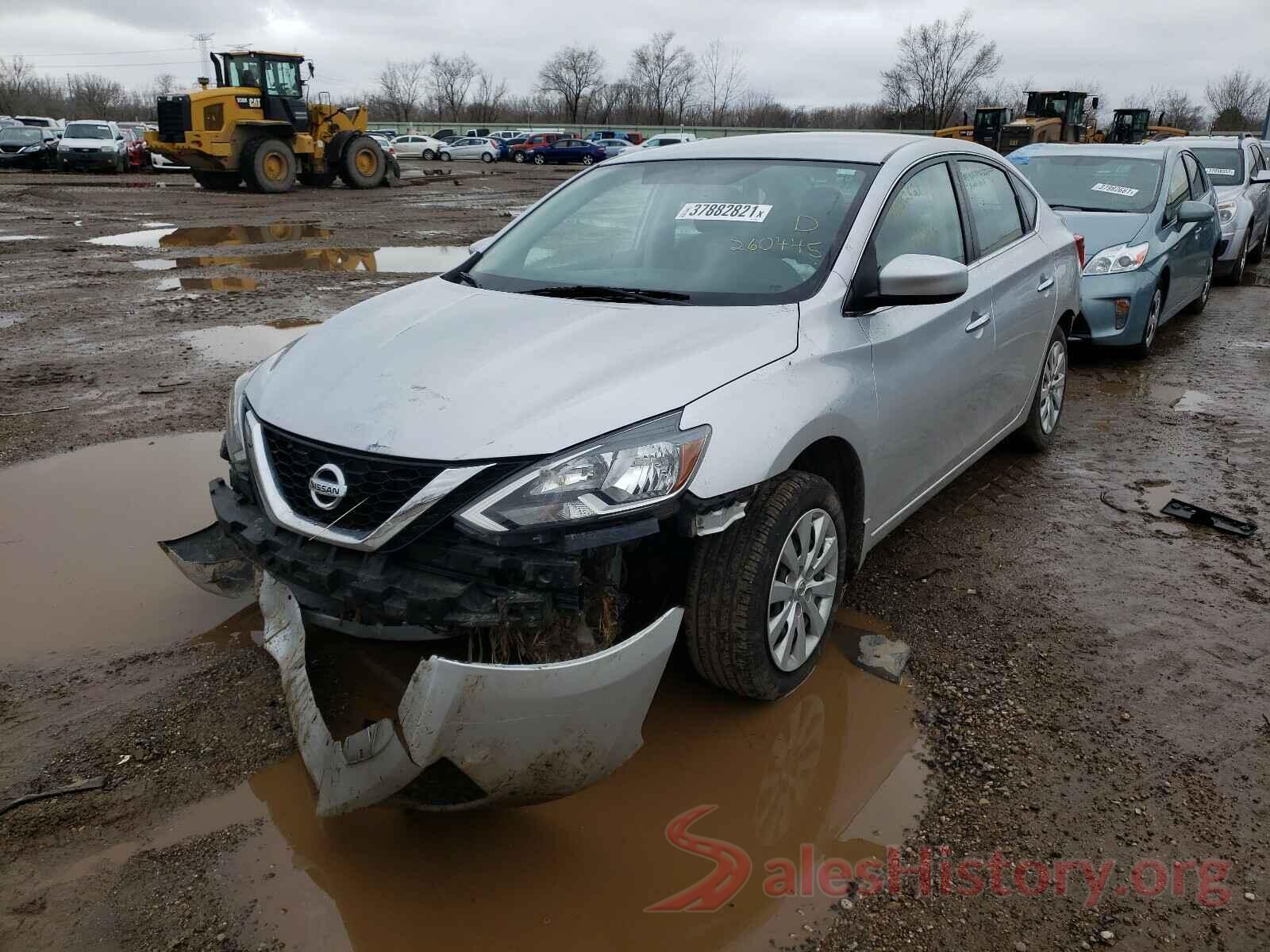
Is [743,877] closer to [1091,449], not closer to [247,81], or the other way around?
[1091,449]

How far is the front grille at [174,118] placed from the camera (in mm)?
21641

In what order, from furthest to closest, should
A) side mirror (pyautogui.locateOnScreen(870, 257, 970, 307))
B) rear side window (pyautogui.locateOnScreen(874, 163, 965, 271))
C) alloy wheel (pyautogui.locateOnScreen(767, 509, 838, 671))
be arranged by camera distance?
rear side window (pyautogui.locateOnScreen(874, 163, 965, 271))
side mirror (pyautogui.locateOnScreen(870, 257, 970, 307))
alloy wheel (pyautogui.locateOnScreen(767, 509, 838, 671))

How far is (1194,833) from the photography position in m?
2.49

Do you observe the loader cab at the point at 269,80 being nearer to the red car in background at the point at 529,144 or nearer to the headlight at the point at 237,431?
the headlight at the point at 237,431

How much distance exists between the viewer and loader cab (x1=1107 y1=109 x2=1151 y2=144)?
→ 33.9m

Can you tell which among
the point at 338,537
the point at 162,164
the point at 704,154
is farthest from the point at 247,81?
the point at 338,537

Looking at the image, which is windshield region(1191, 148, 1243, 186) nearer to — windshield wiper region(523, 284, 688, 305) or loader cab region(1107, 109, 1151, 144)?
windshield wiper region(523, 284, 688, 305)

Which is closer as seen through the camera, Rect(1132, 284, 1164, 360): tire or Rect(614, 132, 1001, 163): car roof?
Rect(614, 132, 1001, 163): car roof

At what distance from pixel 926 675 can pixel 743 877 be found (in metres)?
1.15

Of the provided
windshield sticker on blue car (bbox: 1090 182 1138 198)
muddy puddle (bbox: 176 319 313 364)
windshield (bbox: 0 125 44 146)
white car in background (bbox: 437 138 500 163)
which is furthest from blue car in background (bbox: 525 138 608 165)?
windshield sticker on blue car (bbox: 1090 182 1138 198)

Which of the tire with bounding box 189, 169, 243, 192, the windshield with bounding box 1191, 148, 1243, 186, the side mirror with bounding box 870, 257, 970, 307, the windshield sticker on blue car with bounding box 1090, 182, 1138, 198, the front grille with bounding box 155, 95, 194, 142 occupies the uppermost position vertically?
the front grille with bounding box 155, 95, 194, 142

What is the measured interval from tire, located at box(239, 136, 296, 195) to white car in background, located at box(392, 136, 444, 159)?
86.7 ft

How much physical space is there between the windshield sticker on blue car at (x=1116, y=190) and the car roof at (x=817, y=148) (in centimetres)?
446

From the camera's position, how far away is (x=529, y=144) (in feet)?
152
